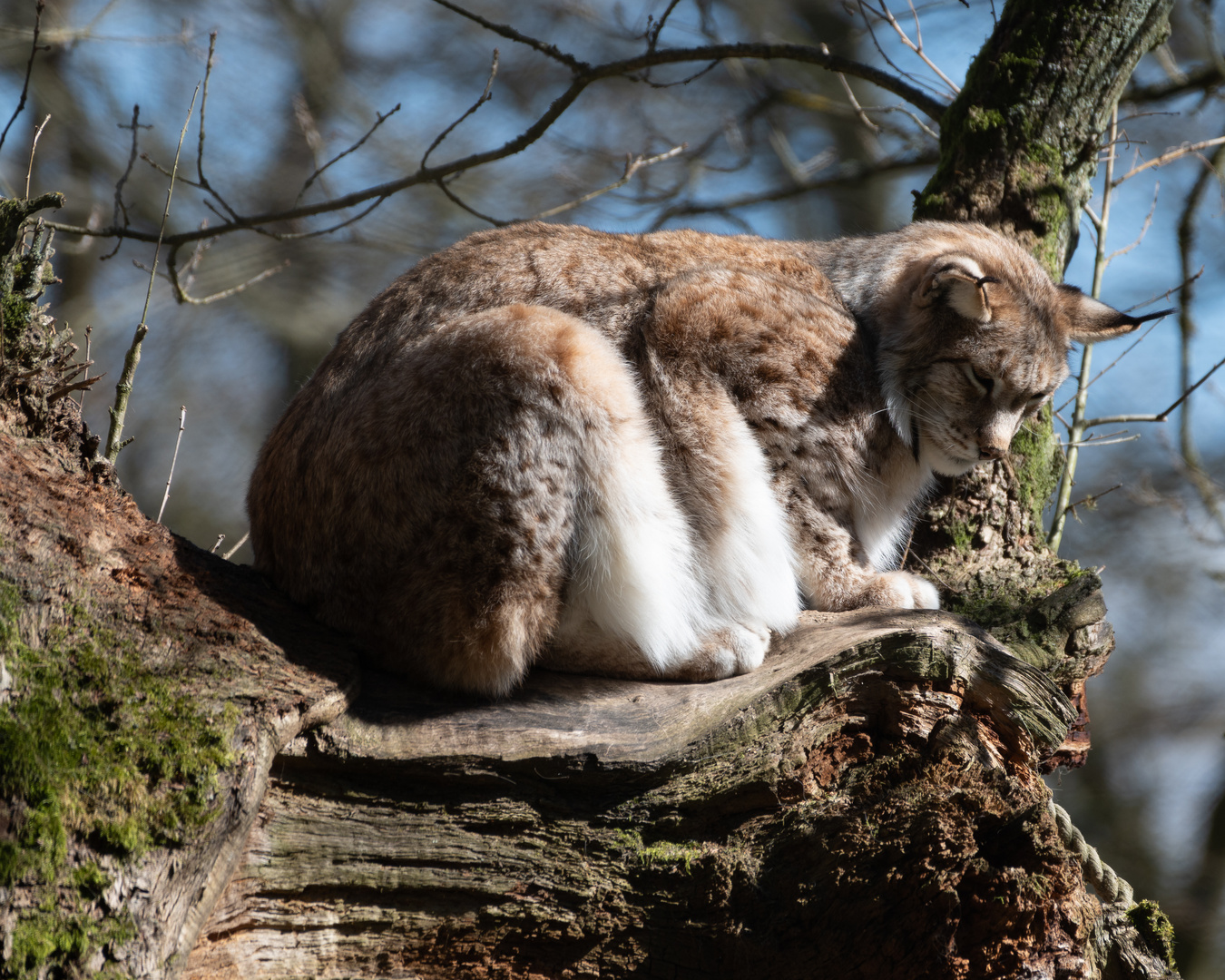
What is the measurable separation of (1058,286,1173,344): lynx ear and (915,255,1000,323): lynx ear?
2.20 ft

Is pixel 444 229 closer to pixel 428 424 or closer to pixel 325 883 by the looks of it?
pixel 428 424

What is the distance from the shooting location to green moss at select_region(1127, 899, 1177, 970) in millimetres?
2766

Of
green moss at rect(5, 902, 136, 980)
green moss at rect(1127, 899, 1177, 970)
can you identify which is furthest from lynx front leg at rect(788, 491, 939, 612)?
green moss at rect(5, 902, 136, 980)

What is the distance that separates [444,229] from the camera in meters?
9.73

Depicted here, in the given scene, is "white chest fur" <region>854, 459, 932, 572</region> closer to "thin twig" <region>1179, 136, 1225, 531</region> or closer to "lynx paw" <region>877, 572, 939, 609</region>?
"lynx paw" <region>877, 572, 939, 609</region>

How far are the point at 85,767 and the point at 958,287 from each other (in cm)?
332

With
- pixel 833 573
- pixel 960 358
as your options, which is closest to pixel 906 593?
pixel 833 573

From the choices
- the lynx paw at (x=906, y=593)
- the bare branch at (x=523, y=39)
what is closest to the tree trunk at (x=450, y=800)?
the lynx paw at (x=906, y=593)

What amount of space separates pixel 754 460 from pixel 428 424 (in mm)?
1247

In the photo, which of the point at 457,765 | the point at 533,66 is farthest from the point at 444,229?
the point at 457,765

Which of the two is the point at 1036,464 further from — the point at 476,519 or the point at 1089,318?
the point at 476,519

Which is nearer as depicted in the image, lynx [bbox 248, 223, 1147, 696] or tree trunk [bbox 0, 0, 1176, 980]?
tree trunk [bbox 0, 0, 1176, 980]

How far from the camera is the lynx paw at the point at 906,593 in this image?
3611 millimetres

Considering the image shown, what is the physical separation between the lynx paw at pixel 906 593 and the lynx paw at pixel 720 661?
2.21ft
